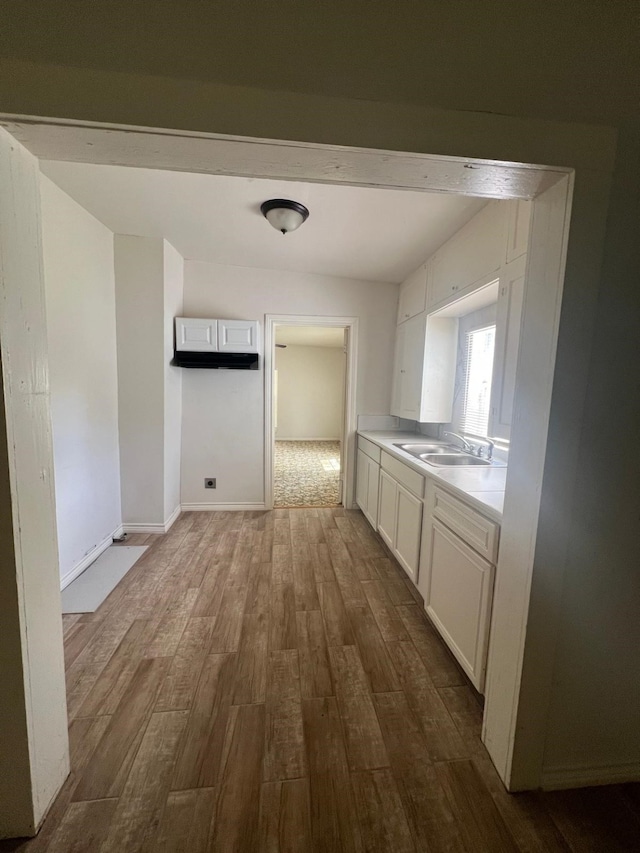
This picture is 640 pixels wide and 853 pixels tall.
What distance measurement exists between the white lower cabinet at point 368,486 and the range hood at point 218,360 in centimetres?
150

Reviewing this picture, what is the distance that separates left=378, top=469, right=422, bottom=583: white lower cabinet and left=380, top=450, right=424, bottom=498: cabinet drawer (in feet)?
0.14

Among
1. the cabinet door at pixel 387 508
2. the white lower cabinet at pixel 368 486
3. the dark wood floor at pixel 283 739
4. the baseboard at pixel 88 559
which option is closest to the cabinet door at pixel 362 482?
the white lower cabinet at pixel 368 486

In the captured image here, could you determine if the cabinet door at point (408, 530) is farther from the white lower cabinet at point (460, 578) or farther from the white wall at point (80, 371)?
the white wall at point (80, 371)

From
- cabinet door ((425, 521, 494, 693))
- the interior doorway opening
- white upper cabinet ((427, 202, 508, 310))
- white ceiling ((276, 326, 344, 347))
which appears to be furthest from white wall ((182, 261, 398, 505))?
the interior doorway opening

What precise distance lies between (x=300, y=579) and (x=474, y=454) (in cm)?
161

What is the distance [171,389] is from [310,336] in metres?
3.94

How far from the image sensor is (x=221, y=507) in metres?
3.48

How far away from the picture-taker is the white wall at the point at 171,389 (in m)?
2.84

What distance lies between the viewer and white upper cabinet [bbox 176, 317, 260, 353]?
3.03 metres

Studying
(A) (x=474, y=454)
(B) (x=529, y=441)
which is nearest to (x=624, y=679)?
(B) (x=529, y=441)

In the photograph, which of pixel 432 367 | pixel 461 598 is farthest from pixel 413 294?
pixel 461 598

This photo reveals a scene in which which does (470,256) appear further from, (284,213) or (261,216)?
(261,216)

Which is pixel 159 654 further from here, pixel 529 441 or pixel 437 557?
pixel 529 441

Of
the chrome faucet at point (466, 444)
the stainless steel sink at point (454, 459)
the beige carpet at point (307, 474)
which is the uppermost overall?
the chrome faucet at point (466, 444)
